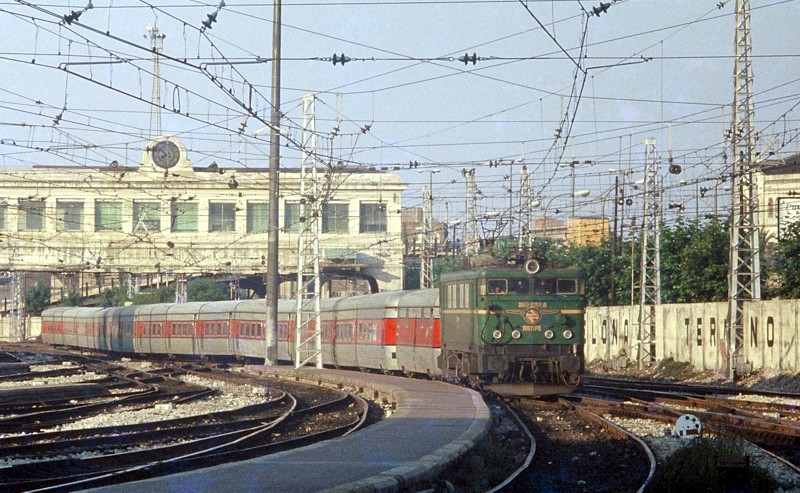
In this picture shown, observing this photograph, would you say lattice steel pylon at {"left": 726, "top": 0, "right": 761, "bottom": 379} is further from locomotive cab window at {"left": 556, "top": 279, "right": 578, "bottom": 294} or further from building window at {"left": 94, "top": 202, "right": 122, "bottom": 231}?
building window at {"left": 94, "top": 202, "right": 122, "bottom": 231}

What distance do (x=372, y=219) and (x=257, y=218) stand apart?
855 cm

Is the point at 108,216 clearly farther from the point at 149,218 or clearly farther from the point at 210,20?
the point at 210,20

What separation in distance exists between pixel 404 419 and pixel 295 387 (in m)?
14.4

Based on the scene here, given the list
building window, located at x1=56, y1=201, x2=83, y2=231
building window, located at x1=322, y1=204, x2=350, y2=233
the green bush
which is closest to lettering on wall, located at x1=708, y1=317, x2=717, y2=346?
the green bush

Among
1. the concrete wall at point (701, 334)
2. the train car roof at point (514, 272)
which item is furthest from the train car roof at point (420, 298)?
the concrete wall at point (701, 334)

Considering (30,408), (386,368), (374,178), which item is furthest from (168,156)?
(30,408)

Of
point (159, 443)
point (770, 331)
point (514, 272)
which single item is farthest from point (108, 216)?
point (159, 443)

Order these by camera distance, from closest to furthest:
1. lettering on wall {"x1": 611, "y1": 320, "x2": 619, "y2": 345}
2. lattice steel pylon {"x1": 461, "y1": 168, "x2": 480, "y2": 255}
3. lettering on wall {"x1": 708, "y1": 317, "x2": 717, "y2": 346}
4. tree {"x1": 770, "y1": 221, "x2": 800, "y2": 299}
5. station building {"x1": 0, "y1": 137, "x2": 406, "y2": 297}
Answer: lettering on wall {"x1": 708, "y1": 317, "x2": 717, "y2": 346} < tree {"x1": 770, "y1": 221, "x2": 800, "y2": 299} < lettering on wall {"x1": 611, "y1": 320, "x2": 619, "y2": 345} < lattice steel pylon {"x1": 461, "y1": 168, "x2": 480, "y2": 255} < station building {"x1": 0, "y1": 137, "x2": 406, "y2": 297}

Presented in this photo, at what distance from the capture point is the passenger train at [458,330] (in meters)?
22.7

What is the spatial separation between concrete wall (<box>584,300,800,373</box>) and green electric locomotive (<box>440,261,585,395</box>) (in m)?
9.18

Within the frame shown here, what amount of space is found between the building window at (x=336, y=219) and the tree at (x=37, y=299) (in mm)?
23503

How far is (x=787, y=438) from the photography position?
15.4m

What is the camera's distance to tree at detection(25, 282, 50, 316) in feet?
283

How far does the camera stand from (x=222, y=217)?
81.0m
